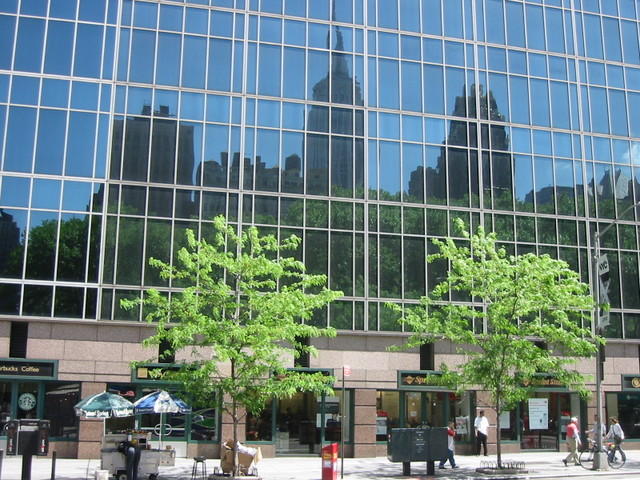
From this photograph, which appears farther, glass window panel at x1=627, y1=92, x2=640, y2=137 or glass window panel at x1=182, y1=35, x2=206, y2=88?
glass window panel at x1=627, y1=92, x2=640, y2=137

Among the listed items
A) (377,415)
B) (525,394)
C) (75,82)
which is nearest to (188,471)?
(377,415)

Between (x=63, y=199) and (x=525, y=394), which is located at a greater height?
(x=63, y=199)

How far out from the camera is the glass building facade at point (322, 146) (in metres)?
29.6

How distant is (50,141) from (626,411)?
93.8 feet

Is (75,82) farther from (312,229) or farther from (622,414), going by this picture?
(622,414)

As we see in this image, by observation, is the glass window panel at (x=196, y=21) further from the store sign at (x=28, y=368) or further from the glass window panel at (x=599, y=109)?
the glass window panel at (x=599, y=109)

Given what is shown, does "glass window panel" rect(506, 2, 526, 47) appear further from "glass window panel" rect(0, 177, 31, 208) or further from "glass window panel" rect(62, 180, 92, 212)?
"glass window panel" rect(0, 177, 31, 208)

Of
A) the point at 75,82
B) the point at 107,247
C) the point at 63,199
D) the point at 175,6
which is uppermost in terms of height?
the point at 175,6

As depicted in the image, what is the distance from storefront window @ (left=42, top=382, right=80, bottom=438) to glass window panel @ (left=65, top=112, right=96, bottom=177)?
8.45 m

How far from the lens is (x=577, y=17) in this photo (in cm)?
3784

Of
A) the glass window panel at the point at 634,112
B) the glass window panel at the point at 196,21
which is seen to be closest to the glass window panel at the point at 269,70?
the glass window panel at the point at 196,21

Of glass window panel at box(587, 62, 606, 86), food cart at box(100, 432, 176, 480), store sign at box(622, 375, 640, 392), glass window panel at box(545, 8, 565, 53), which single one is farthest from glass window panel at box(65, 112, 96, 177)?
store sign at box(622, 375, 640, 392)

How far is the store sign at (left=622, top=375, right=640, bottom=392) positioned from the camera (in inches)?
1360

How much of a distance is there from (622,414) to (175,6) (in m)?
27.8
